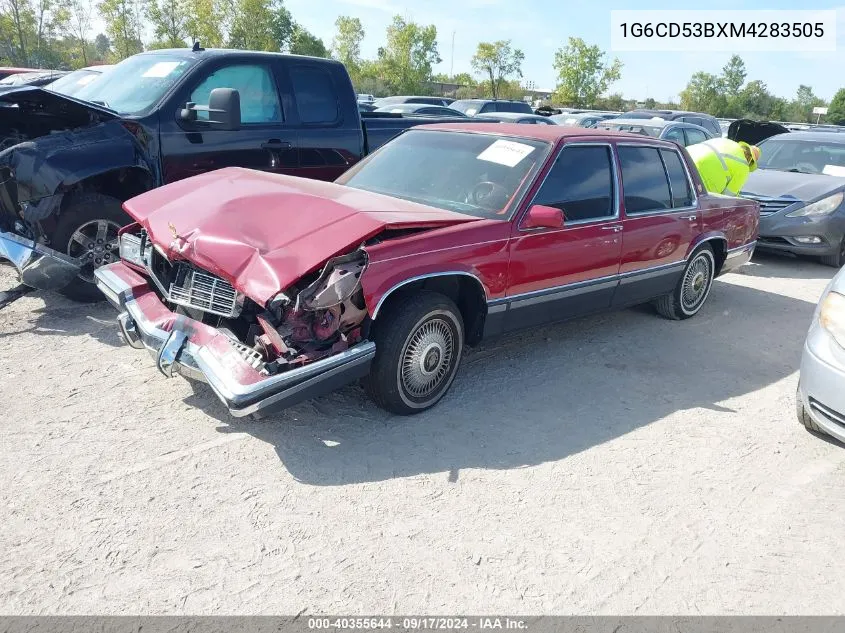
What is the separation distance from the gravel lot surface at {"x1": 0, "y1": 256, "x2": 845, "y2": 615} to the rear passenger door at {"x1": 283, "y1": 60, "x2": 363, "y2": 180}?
264cm

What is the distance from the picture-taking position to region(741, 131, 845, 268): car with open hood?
8.84 metres

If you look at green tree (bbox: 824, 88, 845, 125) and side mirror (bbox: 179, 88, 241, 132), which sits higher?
green tree (bbox: 824, 88, 845, 125)

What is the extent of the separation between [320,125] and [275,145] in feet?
1.91

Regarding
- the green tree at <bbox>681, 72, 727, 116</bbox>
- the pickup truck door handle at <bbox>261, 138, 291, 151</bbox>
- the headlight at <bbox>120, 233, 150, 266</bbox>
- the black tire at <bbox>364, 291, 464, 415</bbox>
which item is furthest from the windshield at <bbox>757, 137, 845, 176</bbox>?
the green tree at <bbox>681, 72, 727, 116</bbox>

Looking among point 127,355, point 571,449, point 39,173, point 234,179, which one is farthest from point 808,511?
point 39,173

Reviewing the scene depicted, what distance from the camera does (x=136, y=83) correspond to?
246 inches

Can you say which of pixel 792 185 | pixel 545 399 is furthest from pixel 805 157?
pixel 545 399

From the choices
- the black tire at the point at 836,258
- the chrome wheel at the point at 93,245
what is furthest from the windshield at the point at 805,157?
the chrome wheel at the point at 93,245

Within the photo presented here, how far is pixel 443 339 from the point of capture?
414 centimetres

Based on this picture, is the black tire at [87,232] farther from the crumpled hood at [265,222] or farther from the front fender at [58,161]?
the crumpled hood at [265,222]

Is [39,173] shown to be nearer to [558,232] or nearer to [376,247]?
[376,247]

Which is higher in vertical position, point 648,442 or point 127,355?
point 127,355

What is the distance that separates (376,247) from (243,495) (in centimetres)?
143

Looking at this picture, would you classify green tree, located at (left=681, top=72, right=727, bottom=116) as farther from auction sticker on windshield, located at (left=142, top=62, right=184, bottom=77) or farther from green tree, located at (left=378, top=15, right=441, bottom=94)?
auction sticker on windshield, located at (left=142, top=62, right=184, bottom=77)
